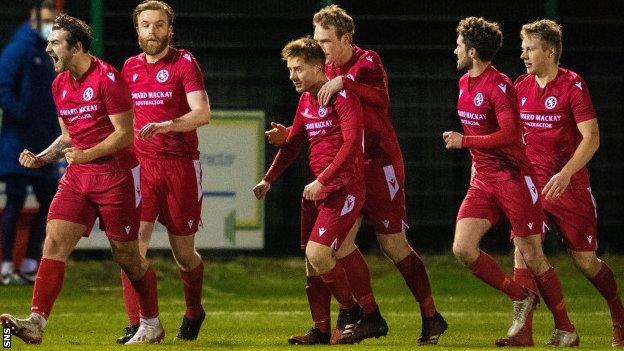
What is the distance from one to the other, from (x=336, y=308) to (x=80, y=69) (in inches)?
164

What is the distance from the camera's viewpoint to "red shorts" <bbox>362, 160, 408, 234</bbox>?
9773mm

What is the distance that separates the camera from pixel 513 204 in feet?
31.2

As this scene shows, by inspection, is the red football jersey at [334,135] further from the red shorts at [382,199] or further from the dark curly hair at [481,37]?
the dark curly hair at [481,37]

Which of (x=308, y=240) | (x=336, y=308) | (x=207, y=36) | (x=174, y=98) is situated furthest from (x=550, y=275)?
(x=207, y=36)

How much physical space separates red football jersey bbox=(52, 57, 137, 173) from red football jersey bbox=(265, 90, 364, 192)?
1.06m

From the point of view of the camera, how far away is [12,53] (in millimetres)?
13695

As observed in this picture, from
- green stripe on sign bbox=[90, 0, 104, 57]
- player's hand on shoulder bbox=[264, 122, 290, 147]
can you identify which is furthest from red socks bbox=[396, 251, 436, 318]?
green stripe on sign bbox=[90, 0, 104, 57]

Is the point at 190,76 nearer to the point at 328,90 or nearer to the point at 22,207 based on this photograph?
the point at 328,90

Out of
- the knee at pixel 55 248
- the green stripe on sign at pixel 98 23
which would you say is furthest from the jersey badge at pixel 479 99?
the green stripe on sign at pixel 98 23

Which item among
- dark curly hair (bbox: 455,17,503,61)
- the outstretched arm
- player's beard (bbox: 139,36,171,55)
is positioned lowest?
the outstretched arm

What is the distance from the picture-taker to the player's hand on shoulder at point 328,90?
30.1 ft

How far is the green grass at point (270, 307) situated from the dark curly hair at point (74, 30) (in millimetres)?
1648

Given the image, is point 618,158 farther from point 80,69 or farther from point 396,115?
point 80,69

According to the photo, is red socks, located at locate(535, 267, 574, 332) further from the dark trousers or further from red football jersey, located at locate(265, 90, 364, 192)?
the dark trousers
